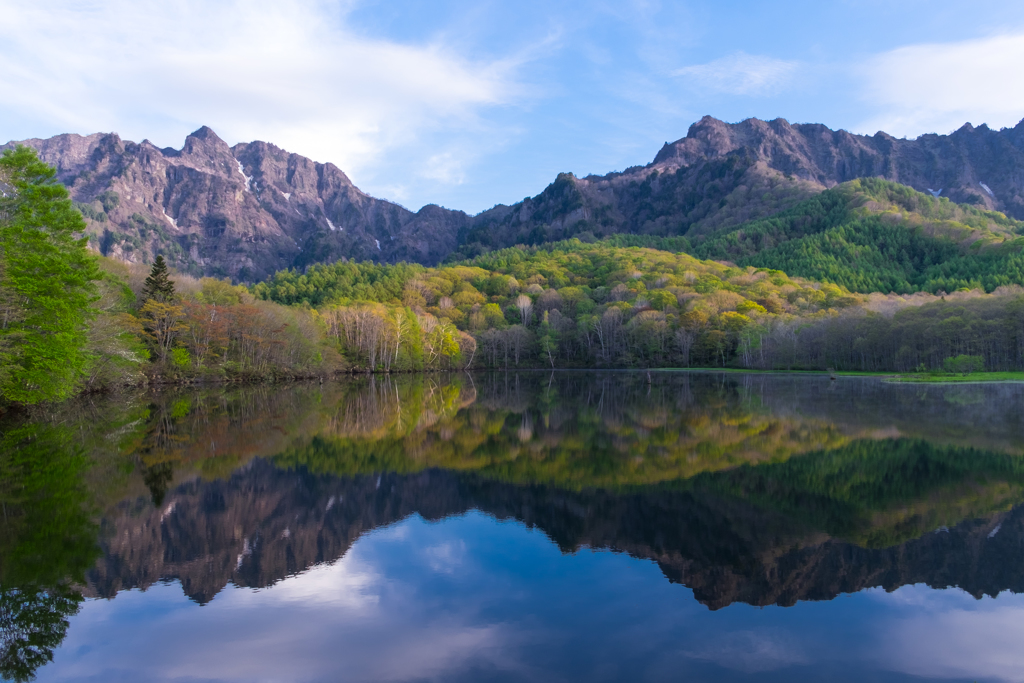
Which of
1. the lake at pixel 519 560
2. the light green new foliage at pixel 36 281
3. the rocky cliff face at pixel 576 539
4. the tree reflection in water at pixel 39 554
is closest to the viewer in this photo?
the lake at pixel 519 560

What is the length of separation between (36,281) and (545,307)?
119 meters

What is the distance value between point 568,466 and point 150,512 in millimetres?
11470

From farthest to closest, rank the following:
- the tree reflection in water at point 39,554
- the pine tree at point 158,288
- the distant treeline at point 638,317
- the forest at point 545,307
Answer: the distant treeline at point 638,317
the pine tree at point 158,288
the forest at point 545,307
the tree reflection in water at point 39,554

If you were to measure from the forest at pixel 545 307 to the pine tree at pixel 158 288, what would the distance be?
0.16m

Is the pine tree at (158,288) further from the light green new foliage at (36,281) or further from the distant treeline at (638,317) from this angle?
the distant treeline at (638,317)

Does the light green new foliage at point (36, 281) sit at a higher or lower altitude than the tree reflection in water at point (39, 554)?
higher

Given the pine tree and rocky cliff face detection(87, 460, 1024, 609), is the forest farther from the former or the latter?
rocky cliff face detection(87, 460, 1024, 609)

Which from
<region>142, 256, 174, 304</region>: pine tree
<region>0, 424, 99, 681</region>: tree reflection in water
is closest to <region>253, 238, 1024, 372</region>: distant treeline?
<region>142, 256, 174, 304</region>: pine tree

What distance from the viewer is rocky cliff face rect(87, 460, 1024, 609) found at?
380 inches

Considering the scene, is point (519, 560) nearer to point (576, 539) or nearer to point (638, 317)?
point (576, 539)

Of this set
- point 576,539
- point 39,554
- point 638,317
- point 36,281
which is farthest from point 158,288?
point 638,317

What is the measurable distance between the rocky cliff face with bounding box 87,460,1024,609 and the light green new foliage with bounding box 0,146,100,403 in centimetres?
1751

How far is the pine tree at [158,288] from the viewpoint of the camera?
55969mm

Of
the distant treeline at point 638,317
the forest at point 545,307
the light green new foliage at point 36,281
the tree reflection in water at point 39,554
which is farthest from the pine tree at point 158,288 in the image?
the tree reflection in water at point 39,554
